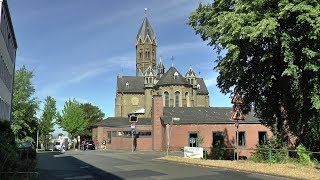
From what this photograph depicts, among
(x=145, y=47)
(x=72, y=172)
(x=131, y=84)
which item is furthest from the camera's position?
(x=145, y=47)

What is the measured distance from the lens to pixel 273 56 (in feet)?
71.2

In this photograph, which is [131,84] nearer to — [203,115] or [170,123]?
[203,115]

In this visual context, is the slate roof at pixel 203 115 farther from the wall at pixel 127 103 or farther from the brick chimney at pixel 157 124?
the wall at pixel 127 103

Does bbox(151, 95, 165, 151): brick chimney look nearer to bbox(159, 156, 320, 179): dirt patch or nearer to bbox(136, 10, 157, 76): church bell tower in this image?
bbox(159, 156, 320, 179): dirt patch

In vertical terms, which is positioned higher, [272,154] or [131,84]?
[131,84]

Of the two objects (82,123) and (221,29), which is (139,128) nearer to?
(82,123)

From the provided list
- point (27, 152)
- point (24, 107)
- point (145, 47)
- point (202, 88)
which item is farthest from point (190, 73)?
point (27, 152)

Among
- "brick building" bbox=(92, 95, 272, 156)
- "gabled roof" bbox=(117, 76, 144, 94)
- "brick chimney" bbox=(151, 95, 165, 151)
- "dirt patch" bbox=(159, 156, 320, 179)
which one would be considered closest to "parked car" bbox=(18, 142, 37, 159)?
"dirt patch" bbox=(159, 156, 320, 179)

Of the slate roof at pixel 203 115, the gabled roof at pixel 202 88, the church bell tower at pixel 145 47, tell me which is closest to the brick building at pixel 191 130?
the slate roof at pixel 203 115

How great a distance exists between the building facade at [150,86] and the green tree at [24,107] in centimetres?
2326

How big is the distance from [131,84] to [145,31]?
25.7 m

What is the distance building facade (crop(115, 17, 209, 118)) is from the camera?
82.8 metres

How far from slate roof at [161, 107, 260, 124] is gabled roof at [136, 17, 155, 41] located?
6816cm

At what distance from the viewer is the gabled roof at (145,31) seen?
11900 cm
